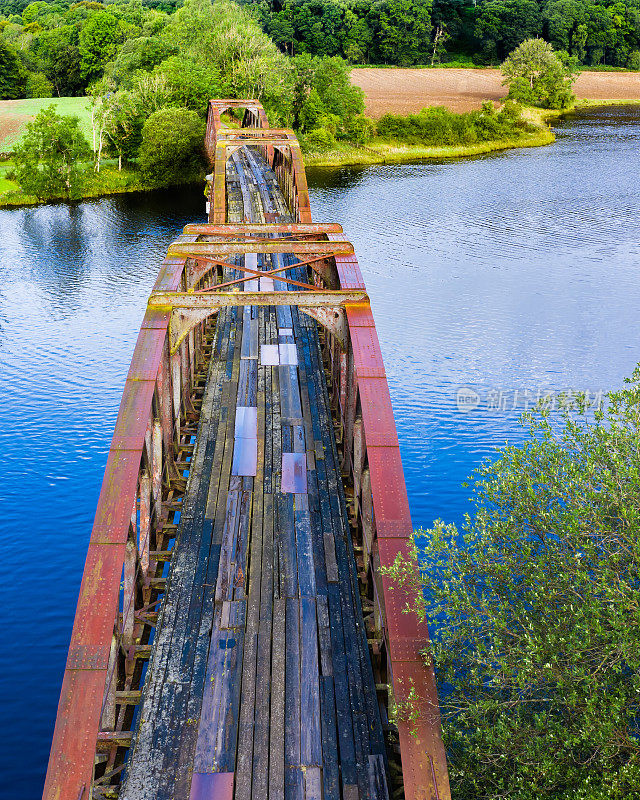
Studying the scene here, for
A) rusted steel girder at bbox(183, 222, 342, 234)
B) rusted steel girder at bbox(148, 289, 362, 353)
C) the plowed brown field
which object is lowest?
rusted steel girder at bbox(148, 289, 362, 353)

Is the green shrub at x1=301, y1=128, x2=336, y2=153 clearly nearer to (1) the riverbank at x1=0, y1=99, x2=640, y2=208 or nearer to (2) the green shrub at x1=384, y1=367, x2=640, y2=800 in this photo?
(1) the riverbank at x1=0, y1=99, x2=640, y2=208

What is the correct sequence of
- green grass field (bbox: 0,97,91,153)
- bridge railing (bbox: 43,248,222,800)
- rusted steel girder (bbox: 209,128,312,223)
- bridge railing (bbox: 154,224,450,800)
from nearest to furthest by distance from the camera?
1. bridge railing (bbox: 43,248,222,800)
2. bridge railing (bbox: 154,224,450,800)
3. rusted steel girder (bbox: 209,128,312,223)
4. green grass field (bbox: 0,97,91,153)

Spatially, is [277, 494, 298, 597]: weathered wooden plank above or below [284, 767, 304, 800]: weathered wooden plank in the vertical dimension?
above

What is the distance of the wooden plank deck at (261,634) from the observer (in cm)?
1338

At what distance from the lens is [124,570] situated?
16391 millimetres

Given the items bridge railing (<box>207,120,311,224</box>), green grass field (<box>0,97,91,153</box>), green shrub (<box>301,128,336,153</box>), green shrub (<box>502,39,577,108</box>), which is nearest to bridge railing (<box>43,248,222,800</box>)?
bridge railing (<box>207,120,311,224</box>)

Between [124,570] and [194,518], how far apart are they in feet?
9.96

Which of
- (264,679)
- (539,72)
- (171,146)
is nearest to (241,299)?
(264,679)

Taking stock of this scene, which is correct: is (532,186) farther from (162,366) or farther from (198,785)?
(198,785)

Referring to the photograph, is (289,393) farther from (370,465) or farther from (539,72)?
(539,72)

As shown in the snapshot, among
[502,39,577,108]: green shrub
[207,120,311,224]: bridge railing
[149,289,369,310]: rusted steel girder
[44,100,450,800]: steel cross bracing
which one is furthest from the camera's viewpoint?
[502,39,577,108]: green shrub

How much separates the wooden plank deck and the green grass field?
85309 millimetres

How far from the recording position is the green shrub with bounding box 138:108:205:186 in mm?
80938

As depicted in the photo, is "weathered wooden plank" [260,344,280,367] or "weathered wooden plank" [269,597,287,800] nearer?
"weathered wooden plank" [269,597,287,800]
